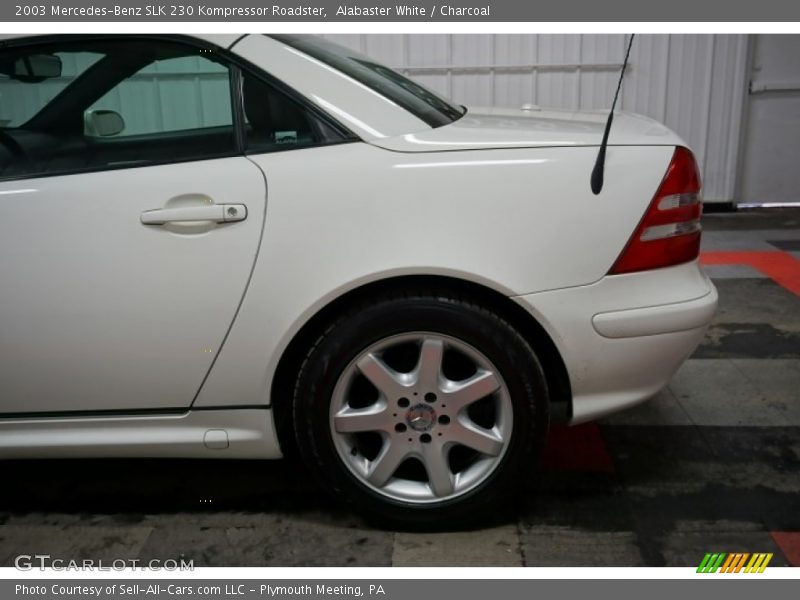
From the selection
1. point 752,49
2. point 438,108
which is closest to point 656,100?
point 752,49

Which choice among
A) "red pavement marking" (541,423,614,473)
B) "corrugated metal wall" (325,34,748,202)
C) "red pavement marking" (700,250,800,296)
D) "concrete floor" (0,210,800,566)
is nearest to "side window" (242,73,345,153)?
"concrete floor" (0,210,800,566)

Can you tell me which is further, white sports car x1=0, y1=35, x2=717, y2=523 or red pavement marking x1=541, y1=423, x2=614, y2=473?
red pavement marking x1=541, y1=423, x2=614, y2=473

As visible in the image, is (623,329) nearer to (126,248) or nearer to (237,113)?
(237,113)

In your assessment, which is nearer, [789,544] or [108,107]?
[789,544]

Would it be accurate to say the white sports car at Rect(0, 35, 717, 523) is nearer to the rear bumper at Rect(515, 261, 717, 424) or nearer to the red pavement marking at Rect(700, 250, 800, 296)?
the rear bumper at Rect(515, 261, 717, 424)

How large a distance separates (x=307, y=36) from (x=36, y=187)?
0.99 metres

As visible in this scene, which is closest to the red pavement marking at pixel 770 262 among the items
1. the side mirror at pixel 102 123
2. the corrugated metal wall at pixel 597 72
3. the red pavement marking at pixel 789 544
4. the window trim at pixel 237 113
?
the corrugated metal wall at pixel 597 72

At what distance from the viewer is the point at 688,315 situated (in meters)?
2.07

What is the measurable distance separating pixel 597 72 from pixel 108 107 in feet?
16.6

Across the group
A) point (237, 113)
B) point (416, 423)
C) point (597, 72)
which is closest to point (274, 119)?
point (237, 113)

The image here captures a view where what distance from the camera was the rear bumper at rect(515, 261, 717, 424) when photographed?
2.00 metres

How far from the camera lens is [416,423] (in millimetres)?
2078

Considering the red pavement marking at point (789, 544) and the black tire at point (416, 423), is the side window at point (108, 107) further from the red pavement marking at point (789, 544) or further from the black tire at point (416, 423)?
the red pavement marking at point (789, 544)

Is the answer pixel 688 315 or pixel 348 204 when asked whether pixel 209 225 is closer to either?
pixel 348 204
